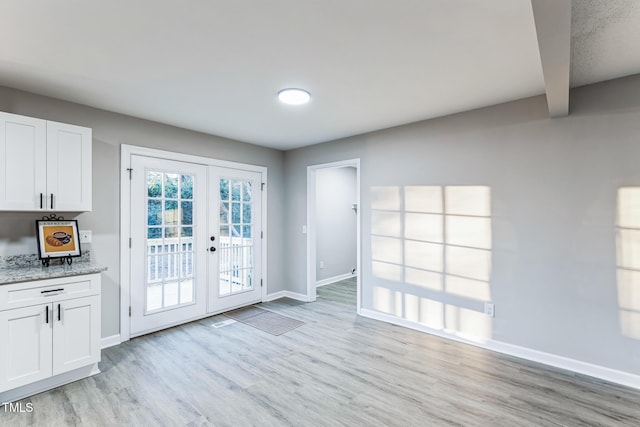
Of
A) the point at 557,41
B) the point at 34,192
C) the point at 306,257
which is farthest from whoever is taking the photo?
the point at 306,257

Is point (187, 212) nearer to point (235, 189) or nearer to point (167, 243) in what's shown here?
point (167, 243)

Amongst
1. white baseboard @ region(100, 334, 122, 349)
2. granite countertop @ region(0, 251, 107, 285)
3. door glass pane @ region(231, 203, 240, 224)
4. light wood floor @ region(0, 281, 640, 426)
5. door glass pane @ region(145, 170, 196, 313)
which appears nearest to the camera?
light wood floor @ region(0, 281, 640, 426)

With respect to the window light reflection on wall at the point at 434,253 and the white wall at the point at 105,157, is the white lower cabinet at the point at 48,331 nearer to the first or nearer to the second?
the white wall at the point at 105,157

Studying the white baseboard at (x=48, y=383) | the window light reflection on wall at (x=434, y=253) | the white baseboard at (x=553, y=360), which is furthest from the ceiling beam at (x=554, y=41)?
the white baseboard at (x=48, y=383)

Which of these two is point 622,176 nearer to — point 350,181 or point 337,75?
point 337,75

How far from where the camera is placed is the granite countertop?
89.7 inches

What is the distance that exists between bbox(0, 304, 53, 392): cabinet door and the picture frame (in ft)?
1.86

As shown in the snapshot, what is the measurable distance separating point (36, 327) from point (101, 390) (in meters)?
0.69

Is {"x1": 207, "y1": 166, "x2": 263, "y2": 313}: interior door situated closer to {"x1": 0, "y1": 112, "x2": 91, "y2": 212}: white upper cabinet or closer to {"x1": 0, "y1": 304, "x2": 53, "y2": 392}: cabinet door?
{"x1": 0, "y1": 112, "x2": 91, "y2": 212}: white upper cabinet

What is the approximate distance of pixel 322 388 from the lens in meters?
2.41

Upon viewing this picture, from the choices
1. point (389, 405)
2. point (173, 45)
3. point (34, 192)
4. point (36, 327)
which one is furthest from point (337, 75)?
point (36, 327)

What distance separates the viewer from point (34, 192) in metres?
2.55

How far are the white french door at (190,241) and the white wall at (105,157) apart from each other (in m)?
0.18

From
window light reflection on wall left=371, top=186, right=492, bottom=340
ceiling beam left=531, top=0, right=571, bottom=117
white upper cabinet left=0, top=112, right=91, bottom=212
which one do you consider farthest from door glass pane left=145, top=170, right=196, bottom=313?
ceiling beam left=531, top=0, right=571, bottom=117
